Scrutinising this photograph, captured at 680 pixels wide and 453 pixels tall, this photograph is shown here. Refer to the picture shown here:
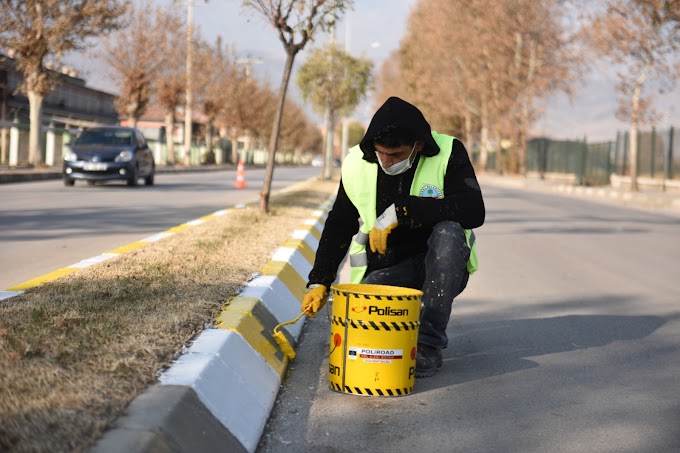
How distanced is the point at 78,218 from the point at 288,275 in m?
7.49

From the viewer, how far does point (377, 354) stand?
4.63 m

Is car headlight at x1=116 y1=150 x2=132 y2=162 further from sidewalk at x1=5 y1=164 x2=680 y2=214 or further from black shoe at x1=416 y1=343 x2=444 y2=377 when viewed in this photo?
black shoe at x1=416 y1=343 x2=444 y2=377

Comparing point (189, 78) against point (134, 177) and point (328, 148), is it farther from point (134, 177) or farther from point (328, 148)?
point (134, 177)

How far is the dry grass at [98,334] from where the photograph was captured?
319cm

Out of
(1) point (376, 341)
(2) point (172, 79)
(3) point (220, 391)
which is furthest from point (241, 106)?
(3) point (220, 391)

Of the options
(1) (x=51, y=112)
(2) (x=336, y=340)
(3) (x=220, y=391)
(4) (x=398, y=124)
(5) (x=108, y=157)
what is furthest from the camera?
(1) (x=51, y=112)

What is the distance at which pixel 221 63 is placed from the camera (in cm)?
7612

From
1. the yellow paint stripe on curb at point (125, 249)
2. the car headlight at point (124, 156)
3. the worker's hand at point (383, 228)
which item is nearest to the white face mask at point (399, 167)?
the worker's hand at point (383, 228)

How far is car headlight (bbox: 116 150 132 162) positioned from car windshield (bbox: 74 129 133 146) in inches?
28.3

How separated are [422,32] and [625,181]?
1451 inches

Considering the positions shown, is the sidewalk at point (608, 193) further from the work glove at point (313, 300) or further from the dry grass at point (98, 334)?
the work glove at point (313, 300)

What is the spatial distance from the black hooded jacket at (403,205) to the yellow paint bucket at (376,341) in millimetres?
560

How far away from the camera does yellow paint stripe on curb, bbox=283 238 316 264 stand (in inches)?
382

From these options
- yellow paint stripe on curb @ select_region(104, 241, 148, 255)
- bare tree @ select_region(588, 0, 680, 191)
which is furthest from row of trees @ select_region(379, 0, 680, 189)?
yellow paint stripe on curb @ select_region(104, 241, 148, 255)
